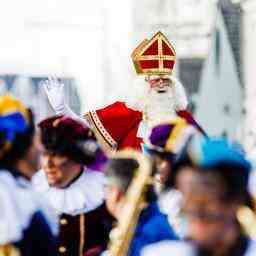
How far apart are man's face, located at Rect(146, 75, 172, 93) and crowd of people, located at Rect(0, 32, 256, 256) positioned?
2.57 metres

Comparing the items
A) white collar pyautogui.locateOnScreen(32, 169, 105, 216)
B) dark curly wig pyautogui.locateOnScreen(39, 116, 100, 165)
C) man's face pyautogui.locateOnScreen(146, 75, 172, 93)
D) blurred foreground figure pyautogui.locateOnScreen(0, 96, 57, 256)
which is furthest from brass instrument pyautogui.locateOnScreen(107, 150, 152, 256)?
man's face pyautogui.locateOnScreen(146, 75, 172, 93)

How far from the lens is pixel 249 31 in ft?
100

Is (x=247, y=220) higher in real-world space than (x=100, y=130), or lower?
higher

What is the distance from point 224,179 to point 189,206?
4.9 inches

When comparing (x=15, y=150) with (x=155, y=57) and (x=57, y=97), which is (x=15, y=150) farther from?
(x=155, y=57)

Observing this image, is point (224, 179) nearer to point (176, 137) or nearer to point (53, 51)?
point (176, 137)

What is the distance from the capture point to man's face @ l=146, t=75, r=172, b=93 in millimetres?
9219

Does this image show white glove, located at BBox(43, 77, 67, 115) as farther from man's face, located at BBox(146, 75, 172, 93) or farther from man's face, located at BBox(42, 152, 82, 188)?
man's face, located at BBox(42, 152, 82, 188)

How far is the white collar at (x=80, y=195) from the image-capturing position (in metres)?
6.47

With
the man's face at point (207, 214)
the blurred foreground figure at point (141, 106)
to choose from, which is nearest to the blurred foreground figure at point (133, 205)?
the man's face at point (207, 214)

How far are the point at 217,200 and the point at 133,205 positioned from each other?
2.94 ft

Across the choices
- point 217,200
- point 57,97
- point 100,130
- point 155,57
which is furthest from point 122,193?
point 155,57

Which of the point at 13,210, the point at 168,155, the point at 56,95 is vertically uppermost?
the point at 168,155

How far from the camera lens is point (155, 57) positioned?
9516 millimetres
